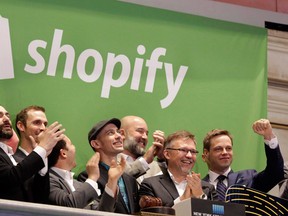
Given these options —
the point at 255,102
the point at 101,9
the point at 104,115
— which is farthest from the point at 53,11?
the point at 255,102

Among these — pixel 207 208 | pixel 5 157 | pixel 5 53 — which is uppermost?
pixel 5 53

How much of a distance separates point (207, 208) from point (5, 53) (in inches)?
66.9

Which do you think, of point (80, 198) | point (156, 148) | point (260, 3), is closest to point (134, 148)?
Result: point (156, 148)

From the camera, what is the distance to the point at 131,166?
4.62 m

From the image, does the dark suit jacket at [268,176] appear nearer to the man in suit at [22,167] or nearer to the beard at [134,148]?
the beard at [134,148]

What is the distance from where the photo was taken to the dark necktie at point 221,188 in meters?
4.68

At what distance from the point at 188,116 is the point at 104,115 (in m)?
0.59

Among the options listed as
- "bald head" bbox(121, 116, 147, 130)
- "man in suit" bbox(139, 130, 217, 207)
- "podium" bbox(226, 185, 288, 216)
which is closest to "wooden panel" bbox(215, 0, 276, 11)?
"bald head" bbox(121, 116, 147, 130)

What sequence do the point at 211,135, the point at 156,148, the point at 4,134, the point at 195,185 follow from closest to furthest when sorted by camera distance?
the point at 4,134 < the point at 195,185 < the point at 156,148 < the point at 211,135

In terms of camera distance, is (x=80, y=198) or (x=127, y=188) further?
(x=127, y=188)

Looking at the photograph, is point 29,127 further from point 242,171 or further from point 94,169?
point 242,171

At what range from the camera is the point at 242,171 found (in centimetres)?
493

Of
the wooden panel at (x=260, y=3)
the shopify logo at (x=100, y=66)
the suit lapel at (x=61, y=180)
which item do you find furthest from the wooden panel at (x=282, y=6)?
the suit lapel at (x=61, y=180)

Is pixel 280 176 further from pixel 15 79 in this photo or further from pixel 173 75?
pixel 15 79
